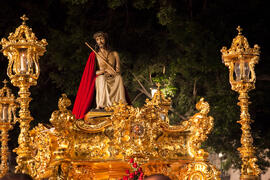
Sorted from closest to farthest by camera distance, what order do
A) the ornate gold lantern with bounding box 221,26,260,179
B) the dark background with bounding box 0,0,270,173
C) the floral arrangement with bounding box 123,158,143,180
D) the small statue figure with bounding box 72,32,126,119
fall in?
the floral arrangement with bounding box 123,158,143,180 < the ornate gold lantern with bounding box 221,26,260,179 < the small statue figure with bounding box 72,32,126,119 < the dark background with bounding box 0,0,270,173

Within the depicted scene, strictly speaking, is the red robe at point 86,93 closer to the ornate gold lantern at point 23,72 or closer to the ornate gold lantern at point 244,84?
the ornate gold lantern at point 23,72

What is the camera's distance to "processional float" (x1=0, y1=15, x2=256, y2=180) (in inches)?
375

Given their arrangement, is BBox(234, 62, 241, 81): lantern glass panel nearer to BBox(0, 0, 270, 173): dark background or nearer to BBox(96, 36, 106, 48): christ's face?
BBox(96, 36, 106, 48): christ's face

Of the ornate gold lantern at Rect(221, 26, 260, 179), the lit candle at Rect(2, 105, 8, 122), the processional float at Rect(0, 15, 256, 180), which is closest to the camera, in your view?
the processional float at Rect(0, 15, 256, 180)

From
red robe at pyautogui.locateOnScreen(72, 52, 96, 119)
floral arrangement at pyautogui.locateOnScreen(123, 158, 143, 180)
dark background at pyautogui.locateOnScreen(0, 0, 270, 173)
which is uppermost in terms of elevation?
dark background at pyautogui.locateOnScreen(0, 0, 270, 173)

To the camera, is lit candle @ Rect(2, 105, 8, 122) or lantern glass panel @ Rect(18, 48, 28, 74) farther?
lit candle @ Rect(2, 105, 8, 122)

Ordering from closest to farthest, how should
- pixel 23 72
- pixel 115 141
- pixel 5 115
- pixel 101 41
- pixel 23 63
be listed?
pixel 23 72 → pixel 23 63 → pixel 115 141 → pixel 101 41 → pixel 5 115

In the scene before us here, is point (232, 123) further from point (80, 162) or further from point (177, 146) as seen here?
point (80, 162)

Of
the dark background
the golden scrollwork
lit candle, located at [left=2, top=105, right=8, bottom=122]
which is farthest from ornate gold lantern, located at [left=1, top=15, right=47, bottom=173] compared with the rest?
the dark background

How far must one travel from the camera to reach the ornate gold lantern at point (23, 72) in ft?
29.6

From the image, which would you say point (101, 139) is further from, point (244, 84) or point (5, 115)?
point (5, 115)

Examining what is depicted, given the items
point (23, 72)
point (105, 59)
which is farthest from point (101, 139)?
point (105, 59)

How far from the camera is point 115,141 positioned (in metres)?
9.99

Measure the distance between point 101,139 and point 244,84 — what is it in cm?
304
